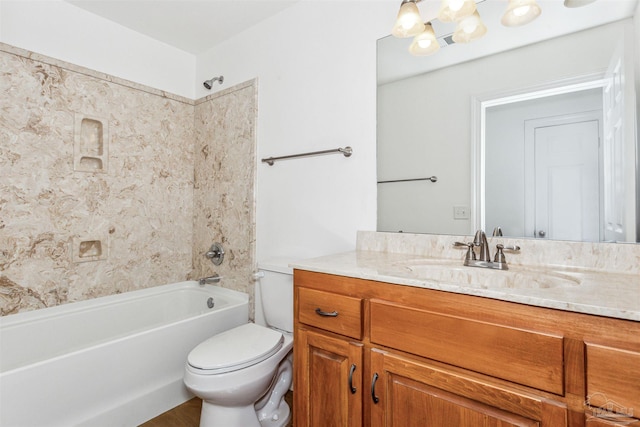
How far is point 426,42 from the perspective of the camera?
55.7 inches

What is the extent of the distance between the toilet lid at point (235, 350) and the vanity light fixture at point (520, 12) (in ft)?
5.60

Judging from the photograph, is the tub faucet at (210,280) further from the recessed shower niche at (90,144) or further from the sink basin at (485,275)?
the sink basin at (485,275)

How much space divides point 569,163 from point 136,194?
2.57 m

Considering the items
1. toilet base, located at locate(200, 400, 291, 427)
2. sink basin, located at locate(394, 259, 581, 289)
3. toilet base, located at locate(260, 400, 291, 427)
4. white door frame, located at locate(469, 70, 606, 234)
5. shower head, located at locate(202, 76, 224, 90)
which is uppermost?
shower head, located at locate(202, 76, 224, 90)

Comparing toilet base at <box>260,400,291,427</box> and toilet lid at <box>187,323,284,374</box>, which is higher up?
toilet lid at <box>187,323,284,374</box>

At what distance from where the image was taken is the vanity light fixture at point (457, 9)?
3.89ft

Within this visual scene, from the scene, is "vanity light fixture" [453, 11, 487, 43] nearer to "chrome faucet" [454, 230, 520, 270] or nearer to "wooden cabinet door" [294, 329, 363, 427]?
"chrome faucet" [454, 230, 520, 270]

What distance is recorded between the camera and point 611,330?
660mm

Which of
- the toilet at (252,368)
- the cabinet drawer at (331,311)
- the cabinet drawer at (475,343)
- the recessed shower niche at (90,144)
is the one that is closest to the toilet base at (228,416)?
the toilet at (252,368)

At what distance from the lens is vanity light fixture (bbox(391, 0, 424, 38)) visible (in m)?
1.28

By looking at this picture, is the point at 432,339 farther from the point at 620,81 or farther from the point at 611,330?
the point at 620,81

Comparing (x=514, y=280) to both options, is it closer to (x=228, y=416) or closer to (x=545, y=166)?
(x=545, y=166)

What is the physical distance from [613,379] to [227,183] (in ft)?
7.36

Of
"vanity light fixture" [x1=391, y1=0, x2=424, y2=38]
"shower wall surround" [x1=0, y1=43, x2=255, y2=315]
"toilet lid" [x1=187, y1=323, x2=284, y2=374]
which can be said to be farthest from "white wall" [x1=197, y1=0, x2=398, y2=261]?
"toilet lid" [x1=187, y1=323, x2=284, y2=374]
